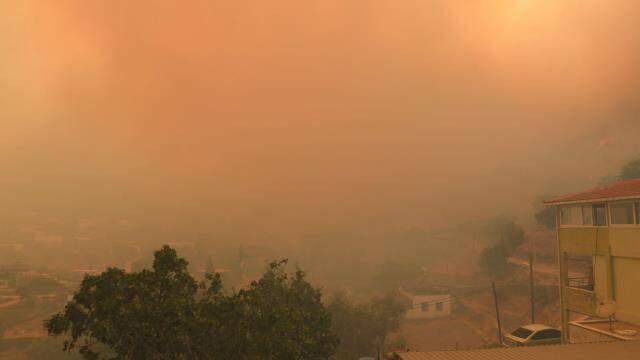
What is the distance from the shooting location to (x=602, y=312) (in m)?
21.0

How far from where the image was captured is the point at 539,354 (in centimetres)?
1324

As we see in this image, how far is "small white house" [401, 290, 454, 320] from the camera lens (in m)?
72.8

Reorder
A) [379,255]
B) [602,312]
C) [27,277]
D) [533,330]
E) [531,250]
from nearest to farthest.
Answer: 1. [602,312]
2. [533,330]
3. [531,250]
4. [27,277]
5. [379,255]

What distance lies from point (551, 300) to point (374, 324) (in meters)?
29.1

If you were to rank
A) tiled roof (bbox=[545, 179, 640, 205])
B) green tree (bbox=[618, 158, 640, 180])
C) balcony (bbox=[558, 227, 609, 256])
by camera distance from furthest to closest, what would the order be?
green tree (bbox=[618, 158, 640, 180]) < balcony (bbox=[558, 227, 609, 256]) < tiled roof (bbox=[545, 179, 640, 205])

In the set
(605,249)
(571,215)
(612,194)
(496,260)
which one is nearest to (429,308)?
(496,260)

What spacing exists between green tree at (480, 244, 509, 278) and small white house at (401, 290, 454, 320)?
20.0 metres

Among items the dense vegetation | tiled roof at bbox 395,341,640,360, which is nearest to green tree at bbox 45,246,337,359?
the dense vegetation

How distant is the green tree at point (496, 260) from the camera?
91.6 metres

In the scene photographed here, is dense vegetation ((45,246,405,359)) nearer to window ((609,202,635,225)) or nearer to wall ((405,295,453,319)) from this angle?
window ((609,202,635,225))

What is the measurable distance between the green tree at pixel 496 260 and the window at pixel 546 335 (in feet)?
216

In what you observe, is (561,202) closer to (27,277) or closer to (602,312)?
(602,312)

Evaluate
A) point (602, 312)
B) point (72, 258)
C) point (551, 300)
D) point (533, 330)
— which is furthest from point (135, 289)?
point (72, 258)

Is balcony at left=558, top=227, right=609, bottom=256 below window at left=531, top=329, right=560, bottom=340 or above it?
above
